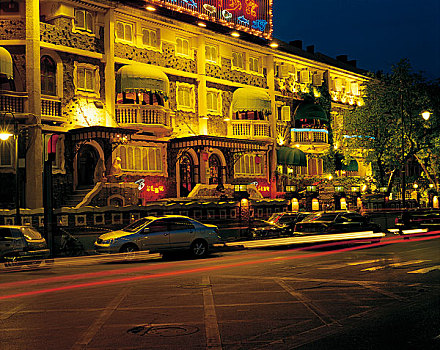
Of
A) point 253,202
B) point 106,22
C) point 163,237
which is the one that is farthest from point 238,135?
point 163,237

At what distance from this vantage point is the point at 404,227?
33625 millimetres

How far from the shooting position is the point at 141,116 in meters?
34.8

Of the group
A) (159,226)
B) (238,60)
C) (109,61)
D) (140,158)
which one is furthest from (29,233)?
(238,60)

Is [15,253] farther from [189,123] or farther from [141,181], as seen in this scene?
[189,123]

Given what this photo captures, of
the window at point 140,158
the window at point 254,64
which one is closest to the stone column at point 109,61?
the window at point 140,158

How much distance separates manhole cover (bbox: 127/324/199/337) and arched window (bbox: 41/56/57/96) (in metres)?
24.7

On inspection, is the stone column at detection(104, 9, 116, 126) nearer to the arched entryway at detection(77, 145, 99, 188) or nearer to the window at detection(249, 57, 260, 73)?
the arched entryway at detection(77, 145, 99, 188)

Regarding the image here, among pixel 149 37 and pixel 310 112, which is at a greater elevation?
pixel 149 37

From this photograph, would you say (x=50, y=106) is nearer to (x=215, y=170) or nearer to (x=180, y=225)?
(x=215, y=170)

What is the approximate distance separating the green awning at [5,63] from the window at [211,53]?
1516cm

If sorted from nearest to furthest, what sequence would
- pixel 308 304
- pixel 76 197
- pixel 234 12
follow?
pixel 308 304 → pixel 76 197 → pixel 234 12

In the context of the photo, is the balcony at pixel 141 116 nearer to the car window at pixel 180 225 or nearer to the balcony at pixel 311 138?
the car window at pixel 180 225

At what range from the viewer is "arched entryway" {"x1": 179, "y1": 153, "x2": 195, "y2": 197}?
40.1 m

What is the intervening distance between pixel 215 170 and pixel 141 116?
28.4 ft
